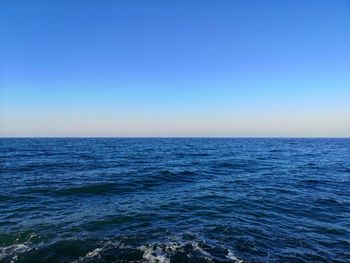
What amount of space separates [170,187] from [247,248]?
11450 millimetres

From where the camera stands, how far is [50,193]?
61.0ft

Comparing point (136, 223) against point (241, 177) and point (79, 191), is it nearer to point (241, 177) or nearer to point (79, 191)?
point (79, 191)

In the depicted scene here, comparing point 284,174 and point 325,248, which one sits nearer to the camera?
point 325,248

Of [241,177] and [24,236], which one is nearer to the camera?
[24,236]

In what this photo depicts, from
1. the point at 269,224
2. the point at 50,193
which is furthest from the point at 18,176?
the point at 269,224

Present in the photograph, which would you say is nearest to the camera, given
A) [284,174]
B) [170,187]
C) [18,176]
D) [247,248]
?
[247,248]

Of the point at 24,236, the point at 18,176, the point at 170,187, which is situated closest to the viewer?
the point at 24,236

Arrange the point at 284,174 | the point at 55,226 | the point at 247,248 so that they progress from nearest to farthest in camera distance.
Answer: the point at 247,248
the point at 55,226
the point at 284,174

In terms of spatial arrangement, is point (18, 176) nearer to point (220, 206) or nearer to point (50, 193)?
point (50, 193)

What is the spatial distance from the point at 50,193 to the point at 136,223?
8.90m

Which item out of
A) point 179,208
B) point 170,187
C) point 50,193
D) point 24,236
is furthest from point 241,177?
point 24,236

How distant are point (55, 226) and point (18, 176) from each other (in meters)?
15.8

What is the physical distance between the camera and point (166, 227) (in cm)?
1235

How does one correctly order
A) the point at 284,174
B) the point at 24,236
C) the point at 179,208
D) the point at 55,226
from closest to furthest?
1. the point at 24,236
2. the point at 55,226
3. the point at 179,208
4. the point at 284,174
